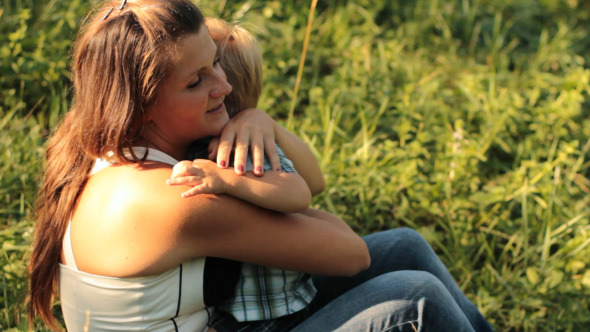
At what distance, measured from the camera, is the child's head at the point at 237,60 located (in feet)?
7.09

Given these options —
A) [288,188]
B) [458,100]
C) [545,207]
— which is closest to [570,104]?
[458,100]

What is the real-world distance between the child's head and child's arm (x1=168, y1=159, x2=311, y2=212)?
43 centimetres

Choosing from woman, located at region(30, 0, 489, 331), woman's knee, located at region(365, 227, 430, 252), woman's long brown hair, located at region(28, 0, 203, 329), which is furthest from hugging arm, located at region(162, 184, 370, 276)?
woman's knee, located at region(365, 227, 430, 252)

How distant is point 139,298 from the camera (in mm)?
1749

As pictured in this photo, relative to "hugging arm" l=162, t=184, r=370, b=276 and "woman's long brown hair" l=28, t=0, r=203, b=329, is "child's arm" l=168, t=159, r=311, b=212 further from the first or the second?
"woman's long brown hair" l=28, t=0, r=203, b=329

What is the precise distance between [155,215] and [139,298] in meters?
0.23

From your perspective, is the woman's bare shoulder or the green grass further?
the green grass

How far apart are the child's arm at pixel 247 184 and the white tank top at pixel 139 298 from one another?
0.15 m

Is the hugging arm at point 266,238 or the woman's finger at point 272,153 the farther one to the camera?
the woman's finger at point 272,153

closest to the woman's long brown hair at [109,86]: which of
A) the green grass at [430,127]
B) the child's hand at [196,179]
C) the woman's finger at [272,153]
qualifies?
the child's hand at [196,179]

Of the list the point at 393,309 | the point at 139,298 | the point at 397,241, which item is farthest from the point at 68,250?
the point at 397,241

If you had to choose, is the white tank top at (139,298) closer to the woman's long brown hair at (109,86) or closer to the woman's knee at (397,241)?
the woman's long brown hair at (109,86)

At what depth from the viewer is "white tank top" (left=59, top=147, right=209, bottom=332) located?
1.75 m

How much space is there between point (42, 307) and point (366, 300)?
3.14ft
